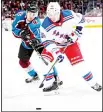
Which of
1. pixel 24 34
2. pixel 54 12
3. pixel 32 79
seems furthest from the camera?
pixel 32 79

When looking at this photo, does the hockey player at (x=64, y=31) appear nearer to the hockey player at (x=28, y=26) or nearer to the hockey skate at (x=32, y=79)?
the hockey player at (x=28, y=26)

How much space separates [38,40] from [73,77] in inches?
19.2

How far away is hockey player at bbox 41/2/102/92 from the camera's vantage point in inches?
100

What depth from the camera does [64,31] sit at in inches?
101

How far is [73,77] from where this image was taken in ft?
10.1

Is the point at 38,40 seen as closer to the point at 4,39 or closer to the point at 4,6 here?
the point at 4,39

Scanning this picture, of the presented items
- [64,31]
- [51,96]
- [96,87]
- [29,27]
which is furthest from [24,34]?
[96,87]

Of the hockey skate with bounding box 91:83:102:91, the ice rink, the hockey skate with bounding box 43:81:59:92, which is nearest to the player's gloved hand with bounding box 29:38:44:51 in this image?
the ice rink

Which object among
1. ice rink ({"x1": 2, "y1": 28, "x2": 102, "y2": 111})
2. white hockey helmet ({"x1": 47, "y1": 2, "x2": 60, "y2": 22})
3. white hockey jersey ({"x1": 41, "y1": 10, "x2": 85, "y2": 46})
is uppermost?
white hockey helmet ({"x1": 47, "y1": 2, "x2": 60, "y2": 22})

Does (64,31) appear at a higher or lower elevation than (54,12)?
lower

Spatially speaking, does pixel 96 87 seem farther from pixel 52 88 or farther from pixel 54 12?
pixel 54 12

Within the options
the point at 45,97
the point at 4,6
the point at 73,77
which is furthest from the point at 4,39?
the point at 45,97

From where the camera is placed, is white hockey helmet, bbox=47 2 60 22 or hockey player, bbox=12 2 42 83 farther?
hockey player, bbox=12 2 42 83

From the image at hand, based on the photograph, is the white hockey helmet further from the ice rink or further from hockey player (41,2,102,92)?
the ice rink
